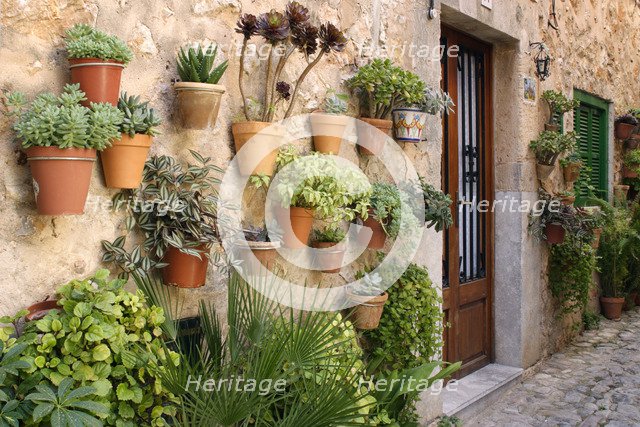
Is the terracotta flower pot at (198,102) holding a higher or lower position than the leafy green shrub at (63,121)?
higher

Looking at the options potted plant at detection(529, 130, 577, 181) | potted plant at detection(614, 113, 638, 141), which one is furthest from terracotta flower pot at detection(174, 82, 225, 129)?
potted plant at detection(614, 113, 638, 141)

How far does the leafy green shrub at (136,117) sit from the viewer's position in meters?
2.29

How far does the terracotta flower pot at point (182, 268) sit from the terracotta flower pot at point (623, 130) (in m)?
6.61

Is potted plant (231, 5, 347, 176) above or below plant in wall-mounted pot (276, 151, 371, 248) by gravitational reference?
above

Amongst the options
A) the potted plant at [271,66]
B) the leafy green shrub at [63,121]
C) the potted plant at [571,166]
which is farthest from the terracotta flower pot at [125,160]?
the potted plant at [571,166]

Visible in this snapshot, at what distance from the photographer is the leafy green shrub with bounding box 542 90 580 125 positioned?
19.0 ft

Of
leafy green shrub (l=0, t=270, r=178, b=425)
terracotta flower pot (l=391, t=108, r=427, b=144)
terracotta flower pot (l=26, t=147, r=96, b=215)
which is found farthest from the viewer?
terracotta flower pot (l=391, t=108, r=427, b=144)

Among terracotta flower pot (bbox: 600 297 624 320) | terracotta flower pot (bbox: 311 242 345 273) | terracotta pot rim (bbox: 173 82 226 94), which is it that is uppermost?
terracotta pot rim (bbox: 173 82 226 94)

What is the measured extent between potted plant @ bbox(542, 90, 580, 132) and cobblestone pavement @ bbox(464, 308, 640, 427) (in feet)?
6.77

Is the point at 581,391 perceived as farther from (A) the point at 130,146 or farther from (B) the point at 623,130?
(A) the point at 130,146

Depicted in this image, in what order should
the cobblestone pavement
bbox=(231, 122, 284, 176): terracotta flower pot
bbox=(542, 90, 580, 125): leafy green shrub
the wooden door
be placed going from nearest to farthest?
bbox=(231, 122, 284, 176): terracotta flower pot < the cobblestone pavement < the wooden door < bbox=(542, 90, 580, 125): leafy green shrub

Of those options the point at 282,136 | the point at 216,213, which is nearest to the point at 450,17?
the point at 282,136

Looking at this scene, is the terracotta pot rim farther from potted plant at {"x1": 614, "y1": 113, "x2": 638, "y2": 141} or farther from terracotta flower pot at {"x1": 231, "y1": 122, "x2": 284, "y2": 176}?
potted plant at {"x1": 614, "y1": 113, "x2": 638, "y2": 141}

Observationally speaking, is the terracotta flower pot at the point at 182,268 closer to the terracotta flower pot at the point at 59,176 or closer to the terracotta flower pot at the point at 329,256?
the terracotta flower pot at the point at 59,176
